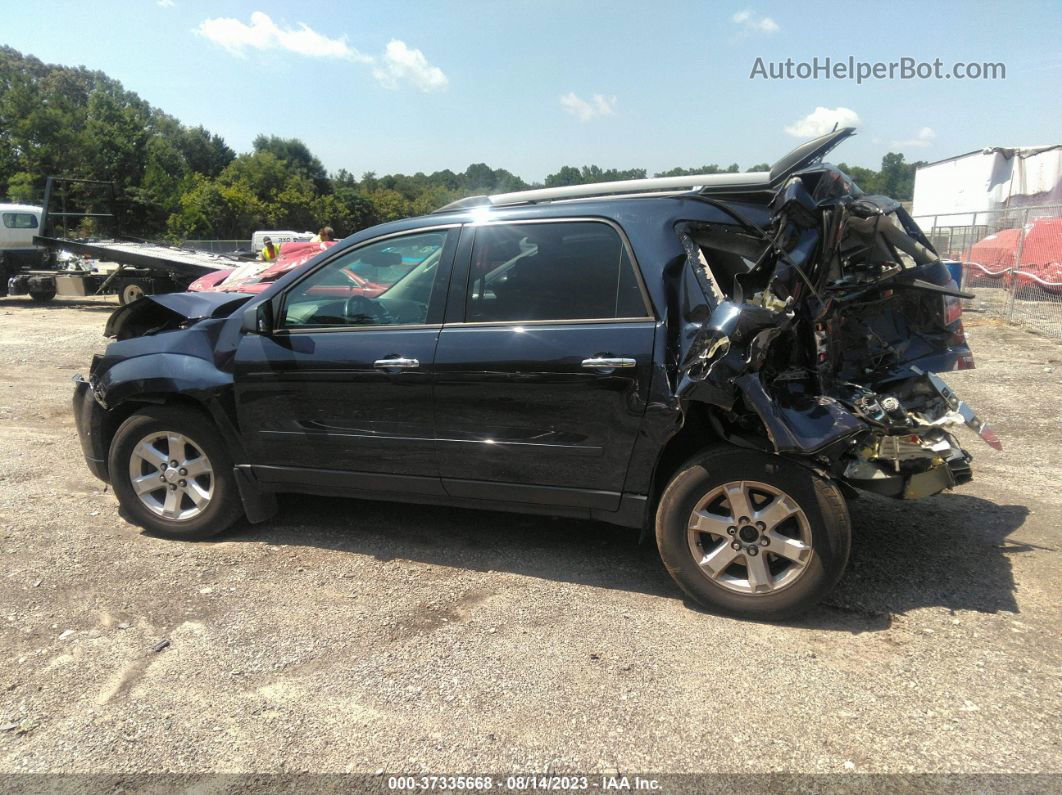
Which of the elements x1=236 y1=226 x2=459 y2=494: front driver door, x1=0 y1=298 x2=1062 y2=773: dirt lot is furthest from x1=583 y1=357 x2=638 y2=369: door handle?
x1=0 y1=298 x2=1062 y2=773: dirt lot

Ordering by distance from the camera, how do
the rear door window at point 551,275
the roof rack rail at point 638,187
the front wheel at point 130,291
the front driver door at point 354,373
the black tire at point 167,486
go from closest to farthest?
the rear door window at point 551,275, the roof rack rail at point 638,187, the front driver door at point 354,373, the black tire at point 167,486, the front wheel at point 130,291

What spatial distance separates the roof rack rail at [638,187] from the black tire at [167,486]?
1.92 m

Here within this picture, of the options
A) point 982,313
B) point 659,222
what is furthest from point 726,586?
point 982,313

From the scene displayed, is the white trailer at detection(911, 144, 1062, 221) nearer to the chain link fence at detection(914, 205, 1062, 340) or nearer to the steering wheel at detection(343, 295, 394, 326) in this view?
the chain link fence at detection(914, 205, 1062, 340)

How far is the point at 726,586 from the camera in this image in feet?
10.9

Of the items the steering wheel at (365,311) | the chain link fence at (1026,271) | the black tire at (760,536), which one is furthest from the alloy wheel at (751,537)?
the chain link fence at (1026,271)

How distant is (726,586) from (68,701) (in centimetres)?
274

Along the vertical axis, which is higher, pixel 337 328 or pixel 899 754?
pixel 337 328

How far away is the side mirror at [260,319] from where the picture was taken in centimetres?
405

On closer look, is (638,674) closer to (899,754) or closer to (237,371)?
(899,754)

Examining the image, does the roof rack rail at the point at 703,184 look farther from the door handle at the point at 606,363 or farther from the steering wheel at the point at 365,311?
the door handle at the point at 606,363

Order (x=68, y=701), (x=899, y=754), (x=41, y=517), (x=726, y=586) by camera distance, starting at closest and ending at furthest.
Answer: (x=899, y=754) → (x=68, y=701) → (x=726, y=586) → (x=41, y=517)

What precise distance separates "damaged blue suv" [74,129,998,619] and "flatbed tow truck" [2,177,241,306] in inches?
493

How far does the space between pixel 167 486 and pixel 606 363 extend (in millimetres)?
2745
